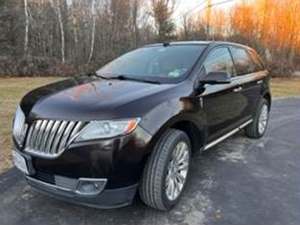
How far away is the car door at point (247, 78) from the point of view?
4918mm

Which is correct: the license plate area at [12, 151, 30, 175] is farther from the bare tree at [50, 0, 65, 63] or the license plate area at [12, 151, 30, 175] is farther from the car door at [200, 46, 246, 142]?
the bare tree at [50, 0, 65, 63]

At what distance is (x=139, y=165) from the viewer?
2834 millimetres

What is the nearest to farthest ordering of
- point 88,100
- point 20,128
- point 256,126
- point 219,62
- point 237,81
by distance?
point 88,100 → point 20,128 → point 219,62 → point 237,81 → point 256,126

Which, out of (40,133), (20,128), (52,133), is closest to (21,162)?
(20,128)

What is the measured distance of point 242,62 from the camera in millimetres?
5184

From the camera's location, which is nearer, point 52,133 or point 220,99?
point 52,133

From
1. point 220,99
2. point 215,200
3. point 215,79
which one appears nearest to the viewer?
point 215,200

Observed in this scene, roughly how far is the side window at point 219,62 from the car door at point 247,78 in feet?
0.60

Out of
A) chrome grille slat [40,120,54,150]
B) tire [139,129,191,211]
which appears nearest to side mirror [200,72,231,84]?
tire [139,129,191,211]

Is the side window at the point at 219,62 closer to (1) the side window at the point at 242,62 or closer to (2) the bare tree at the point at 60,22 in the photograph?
(1) the side window at the point at 242,62

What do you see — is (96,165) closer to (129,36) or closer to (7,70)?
(7,70)

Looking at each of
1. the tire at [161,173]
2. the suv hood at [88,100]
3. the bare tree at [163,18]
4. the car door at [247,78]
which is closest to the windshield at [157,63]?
the suv hood at [88,100]

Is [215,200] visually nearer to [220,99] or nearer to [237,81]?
[220,99]

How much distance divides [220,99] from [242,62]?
1334 mm
